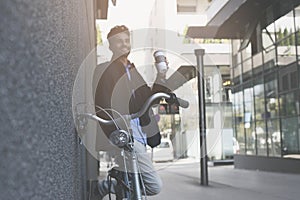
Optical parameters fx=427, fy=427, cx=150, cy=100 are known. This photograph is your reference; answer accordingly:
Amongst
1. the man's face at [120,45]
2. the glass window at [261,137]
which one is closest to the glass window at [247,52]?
the glass window at [261,137]

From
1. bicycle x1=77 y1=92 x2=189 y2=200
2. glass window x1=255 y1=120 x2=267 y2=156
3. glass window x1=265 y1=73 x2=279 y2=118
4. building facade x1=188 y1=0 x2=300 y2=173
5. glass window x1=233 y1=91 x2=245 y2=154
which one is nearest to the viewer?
bicycle x1=77 y1=92 x2=189 y2=200

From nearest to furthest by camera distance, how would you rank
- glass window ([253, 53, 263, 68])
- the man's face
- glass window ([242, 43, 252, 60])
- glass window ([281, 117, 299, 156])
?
the man's face < glass window ([281, 117, 299, 156]) < glass window ([253, 53, 263, 68]) < glass window ([242, 43, 252, 60])

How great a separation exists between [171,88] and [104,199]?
1.30 m

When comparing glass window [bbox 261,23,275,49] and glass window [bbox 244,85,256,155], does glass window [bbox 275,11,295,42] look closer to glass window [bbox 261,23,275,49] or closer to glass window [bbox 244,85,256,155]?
glass window [bbox 261,23,275,49]

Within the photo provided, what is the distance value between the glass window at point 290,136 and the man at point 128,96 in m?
9.74

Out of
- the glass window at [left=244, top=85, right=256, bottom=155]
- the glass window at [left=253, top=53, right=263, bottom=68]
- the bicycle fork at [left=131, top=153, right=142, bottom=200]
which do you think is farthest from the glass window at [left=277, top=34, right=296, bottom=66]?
the bicycle fork at [left=131, top=153, right=142, bottom=200]

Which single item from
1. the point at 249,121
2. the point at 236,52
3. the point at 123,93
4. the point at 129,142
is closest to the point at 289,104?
the point at 249,121

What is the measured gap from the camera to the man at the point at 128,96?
7.77 feet

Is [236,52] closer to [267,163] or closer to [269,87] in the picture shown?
[269,87]

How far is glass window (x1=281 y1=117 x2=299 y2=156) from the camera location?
11.5 metres

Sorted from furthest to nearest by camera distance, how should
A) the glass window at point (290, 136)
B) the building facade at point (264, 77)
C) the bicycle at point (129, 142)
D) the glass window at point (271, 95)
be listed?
1. the glass window at point (271, 95)
2. the building facade at point (264, 77)
3. the glass window at point (290, 136)
4. the bicycle at point (129, 142)

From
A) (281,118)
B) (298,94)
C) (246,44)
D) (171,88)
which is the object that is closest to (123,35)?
(171,88)

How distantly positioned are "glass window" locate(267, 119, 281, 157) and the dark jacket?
10478 mm

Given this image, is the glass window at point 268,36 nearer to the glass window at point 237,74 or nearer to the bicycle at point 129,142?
the glass window at point 237,74
